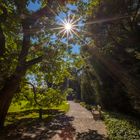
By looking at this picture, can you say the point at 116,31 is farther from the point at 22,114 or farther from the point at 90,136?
the point at 22,114

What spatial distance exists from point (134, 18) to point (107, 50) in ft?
12.1

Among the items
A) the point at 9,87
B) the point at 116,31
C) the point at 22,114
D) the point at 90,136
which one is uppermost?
the point at 116,31

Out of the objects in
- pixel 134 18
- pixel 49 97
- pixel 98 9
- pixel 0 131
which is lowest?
pixel 0 131

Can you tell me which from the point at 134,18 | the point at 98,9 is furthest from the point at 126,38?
the point at 98,9

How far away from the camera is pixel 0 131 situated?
715 inches

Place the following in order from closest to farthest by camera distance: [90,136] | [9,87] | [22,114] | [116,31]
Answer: [9,87], [90,136], [116,31], [22,114]

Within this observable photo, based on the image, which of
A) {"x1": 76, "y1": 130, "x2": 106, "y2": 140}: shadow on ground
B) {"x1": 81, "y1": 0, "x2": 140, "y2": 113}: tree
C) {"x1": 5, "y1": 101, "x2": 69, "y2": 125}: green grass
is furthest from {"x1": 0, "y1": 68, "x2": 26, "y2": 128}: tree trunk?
{"x1": 81, "y1": 0, "x2": 140, "y2": 113}: tree

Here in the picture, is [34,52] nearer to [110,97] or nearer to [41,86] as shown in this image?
[41,86]

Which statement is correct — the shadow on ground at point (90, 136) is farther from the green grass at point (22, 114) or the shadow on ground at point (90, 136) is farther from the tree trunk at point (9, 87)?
the green grass at point (22, 114)

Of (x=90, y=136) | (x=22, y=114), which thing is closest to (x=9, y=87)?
(x=90, y=136)

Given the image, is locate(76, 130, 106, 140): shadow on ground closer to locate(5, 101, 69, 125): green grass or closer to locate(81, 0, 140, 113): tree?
locate(81, 0, 140, 113): tree

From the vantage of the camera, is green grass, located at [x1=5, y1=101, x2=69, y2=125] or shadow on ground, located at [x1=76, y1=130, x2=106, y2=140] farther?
green grass, located at [x1=5, y1=101, x2=69, y2=125]

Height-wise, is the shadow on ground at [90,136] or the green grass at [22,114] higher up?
the green grass at [22,114]

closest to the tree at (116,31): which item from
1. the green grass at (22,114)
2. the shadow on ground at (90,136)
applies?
the shadow on ground at (90,136)
